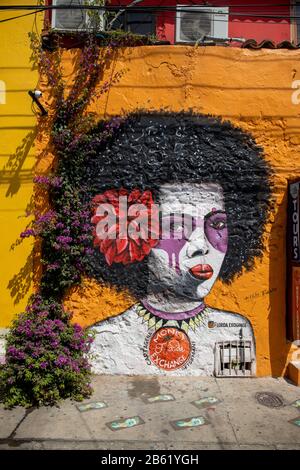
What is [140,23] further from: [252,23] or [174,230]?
[174,230]

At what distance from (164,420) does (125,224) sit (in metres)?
2.94

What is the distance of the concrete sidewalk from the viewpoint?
14.9 feet

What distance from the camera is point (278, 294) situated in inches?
258

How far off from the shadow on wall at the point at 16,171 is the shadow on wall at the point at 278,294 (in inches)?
157

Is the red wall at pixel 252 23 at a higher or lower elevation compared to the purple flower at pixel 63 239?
higher

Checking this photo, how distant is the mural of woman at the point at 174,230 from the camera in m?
6.54

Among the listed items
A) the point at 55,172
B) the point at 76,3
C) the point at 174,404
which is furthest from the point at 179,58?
the point at 174,404

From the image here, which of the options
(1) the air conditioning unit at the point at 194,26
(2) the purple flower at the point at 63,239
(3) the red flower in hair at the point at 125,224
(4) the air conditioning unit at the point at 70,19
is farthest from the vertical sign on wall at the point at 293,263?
(4) the air conditioning unit at the point at 70,19

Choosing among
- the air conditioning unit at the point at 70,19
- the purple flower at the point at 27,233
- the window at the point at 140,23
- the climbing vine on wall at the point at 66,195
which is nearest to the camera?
the climbing vine on wall at the point at 66,195

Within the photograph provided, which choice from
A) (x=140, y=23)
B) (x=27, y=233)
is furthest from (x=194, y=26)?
(x=27, y=233)

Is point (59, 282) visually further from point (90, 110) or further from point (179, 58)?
point (179, 58)

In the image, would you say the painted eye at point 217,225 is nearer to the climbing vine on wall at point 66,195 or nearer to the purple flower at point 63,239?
the climbing vine on wall at point 66,195

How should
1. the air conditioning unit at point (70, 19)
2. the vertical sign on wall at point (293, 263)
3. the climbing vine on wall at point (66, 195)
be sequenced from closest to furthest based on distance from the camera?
1. the climbing vine on wall at point (66, 195)
2. the vertical sign on wall at point (293, 263)
3. the air conditioning unit at point (70, 19)

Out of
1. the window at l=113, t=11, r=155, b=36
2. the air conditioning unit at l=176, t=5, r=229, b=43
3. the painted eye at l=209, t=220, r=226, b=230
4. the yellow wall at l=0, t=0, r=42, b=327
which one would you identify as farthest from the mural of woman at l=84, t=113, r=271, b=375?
the window at l=113, t=11, r=155, b=36
